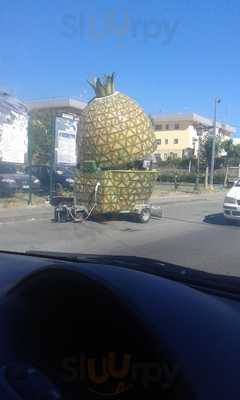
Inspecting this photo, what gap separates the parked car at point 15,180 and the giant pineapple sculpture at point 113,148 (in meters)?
7.48

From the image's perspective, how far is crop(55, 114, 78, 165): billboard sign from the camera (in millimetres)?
18375

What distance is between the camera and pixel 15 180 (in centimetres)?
2175

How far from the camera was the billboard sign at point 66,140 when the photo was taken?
723 inches

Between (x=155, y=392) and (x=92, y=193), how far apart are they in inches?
487

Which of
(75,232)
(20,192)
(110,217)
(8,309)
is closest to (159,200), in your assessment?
(20,192)

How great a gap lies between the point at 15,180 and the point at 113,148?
8932 millimetres

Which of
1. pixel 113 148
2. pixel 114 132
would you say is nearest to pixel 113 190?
pixel 113 148

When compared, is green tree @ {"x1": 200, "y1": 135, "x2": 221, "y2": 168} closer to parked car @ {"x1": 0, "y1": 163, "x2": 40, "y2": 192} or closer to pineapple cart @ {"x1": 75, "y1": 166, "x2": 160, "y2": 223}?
parked car @ {"x1": 0, "y1": 163, "x2": 40, "y2": 192}

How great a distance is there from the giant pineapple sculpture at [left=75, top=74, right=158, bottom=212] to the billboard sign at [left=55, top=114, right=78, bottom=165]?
3.78m

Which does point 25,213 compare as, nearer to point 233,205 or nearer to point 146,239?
point 146,239

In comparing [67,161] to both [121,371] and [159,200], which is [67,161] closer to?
[159,200]

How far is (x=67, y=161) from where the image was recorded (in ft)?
61.2

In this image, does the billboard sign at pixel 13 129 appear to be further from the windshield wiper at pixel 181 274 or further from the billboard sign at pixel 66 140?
the windshield wiper at pixel 181 274

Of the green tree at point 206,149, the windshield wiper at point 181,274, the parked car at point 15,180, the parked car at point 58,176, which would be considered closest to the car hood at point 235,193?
the parked car at point 58,176
